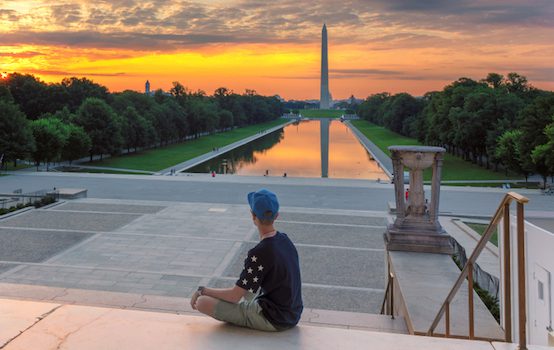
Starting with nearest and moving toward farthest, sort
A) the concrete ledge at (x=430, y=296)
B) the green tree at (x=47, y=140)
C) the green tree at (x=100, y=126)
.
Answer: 1. the concrete ledge at (x=430, y=296)
2. the green tree at (x=47, y=140)
3. the green tree at (x=100, y=126)

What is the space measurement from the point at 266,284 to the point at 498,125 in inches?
2034

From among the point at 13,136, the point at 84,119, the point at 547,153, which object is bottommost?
the point at 547,153

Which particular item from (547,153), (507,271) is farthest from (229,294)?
(547,153)

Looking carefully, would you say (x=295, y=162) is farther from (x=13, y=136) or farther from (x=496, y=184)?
(x=13, y=136)

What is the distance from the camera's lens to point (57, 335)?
4.48 meters

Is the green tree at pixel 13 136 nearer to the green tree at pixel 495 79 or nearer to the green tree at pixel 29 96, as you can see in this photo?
the green tree at pixel 29 96

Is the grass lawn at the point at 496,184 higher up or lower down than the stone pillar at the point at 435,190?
lower down

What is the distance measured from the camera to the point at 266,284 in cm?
476

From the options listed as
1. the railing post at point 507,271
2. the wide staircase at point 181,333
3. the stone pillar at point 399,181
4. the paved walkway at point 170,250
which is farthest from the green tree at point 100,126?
the railing post at point 507,271

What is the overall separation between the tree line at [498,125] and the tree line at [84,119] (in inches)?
1498

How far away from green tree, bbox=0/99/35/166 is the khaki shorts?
46.9 metres

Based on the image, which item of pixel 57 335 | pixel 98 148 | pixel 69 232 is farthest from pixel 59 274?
pixel 98 148

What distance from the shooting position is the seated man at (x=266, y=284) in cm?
468

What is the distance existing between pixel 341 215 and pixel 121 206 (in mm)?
11825
